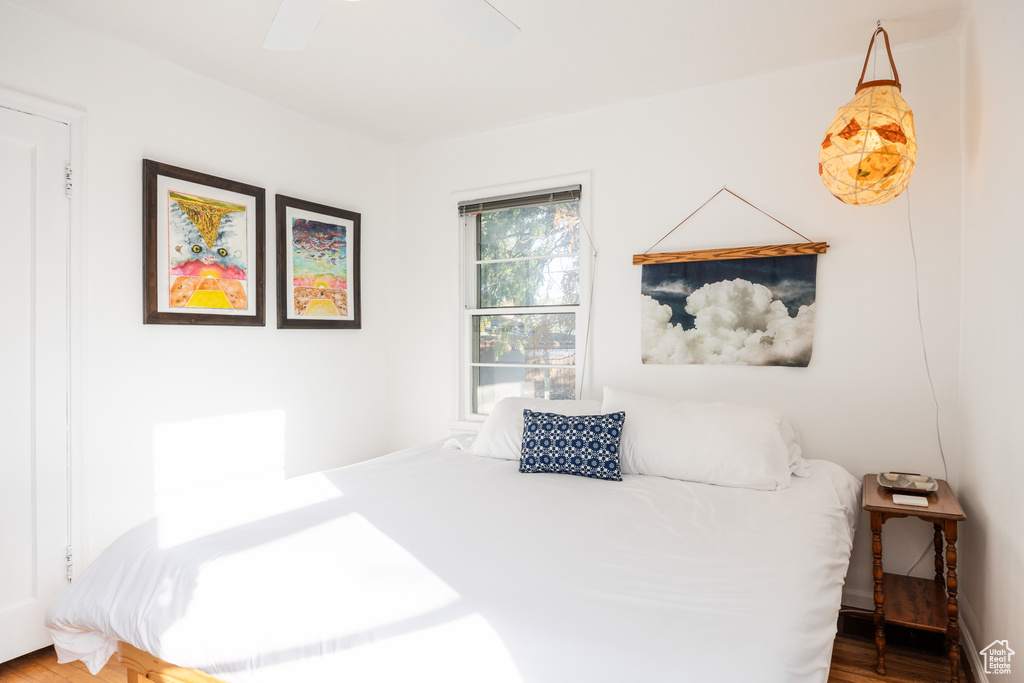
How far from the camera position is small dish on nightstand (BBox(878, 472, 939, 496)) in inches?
86.1

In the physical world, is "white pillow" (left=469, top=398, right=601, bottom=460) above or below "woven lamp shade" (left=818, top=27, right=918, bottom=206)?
below

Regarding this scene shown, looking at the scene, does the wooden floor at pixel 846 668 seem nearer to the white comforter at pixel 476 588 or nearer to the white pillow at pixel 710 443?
the white comforter at pixel 476 588

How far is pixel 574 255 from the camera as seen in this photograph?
3414mm

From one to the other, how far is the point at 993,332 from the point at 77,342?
3528 millimetres

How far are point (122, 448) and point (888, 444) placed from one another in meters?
3.48

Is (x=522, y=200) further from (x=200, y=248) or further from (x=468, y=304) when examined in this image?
(x=200, y=248)

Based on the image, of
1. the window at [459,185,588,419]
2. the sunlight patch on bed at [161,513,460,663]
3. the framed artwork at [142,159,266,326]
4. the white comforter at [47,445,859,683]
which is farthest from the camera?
the window at [459,185,588,419]

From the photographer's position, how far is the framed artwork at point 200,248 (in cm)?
267

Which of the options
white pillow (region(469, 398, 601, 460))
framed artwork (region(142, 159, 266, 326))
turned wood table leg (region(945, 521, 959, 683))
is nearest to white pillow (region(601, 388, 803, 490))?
white pillow (region(469, 398, 601, 460))

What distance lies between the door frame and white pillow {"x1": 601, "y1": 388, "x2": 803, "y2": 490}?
2.36 meters

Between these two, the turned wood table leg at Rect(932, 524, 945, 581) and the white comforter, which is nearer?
the white comforter

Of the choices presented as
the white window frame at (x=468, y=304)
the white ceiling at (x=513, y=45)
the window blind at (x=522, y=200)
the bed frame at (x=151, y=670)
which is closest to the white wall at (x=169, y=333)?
the white ceiling at (x=513, y=45)

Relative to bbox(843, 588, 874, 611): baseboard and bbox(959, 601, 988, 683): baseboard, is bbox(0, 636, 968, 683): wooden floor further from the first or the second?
bbox(843, 588, 874, 611): baseboard

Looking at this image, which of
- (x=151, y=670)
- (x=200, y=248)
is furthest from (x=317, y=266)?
(x=151, y=670)
